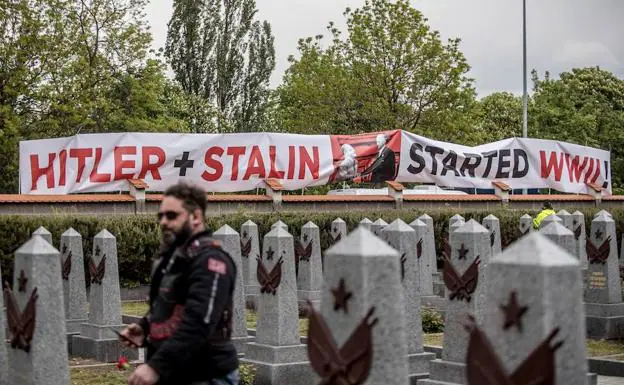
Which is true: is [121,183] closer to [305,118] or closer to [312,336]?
[312,336]

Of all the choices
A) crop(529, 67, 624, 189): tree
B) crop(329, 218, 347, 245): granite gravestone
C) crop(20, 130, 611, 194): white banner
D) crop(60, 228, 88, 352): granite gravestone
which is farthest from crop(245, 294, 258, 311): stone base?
crop(529, 67, 624, 189): tree

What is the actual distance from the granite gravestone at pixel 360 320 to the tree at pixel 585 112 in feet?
207

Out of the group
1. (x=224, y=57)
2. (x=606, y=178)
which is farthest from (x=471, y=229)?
(x=224, y=57)

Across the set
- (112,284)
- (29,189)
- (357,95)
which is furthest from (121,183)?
(357,95)

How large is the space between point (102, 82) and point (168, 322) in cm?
4134

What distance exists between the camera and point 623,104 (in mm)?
79000

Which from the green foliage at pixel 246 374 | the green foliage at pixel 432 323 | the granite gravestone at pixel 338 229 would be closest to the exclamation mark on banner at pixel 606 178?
the granite gravestone at pixel 338 229

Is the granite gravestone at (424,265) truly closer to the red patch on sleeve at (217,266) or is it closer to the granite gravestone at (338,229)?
the granite gravestone at (338,229)

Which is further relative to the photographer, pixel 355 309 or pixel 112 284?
pixel 112 284

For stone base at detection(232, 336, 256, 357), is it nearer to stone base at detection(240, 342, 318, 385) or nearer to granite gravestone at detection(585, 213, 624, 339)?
stone base at detection(240, 342, 318, 385)

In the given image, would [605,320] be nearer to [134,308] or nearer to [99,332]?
[99,332]

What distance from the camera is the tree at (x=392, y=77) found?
160ft

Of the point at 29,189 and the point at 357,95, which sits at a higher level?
the point at 357,95

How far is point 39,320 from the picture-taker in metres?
8.12
